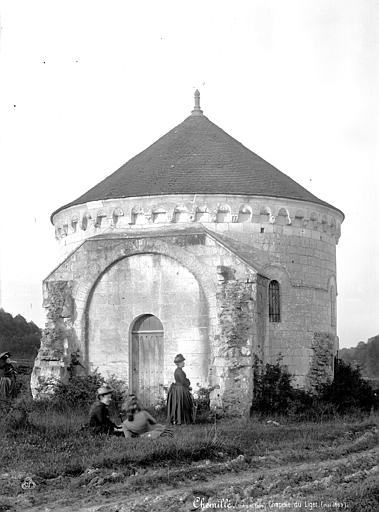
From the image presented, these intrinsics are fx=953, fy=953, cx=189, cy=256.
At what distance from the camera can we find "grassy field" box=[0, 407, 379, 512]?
11.4 m

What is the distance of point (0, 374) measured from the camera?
69.4 ft

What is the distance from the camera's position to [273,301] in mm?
22375

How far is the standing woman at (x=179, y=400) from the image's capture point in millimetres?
19328

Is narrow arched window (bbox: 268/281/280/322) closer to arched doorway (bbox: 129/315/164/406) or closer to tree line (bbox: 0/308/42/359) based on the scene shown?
arched doorway (bbox: 129/315/164/406)

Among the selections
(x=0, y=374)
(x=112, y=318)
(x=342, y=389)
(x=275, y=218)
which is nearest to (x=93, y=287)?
(x=112, y=318)

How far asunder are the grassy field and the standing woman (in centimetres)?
203

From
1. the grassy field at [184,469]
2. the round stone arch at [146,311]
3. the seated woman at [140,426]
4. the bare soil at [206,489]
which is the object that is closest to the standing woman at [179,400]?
the round stone arch at [146,311]

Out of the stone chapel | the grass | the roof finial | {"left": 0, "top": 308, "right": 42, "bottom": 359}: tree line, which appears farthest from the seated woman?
{"left": 0, "top": 308, "right": 42, "bottom": 359}: tree line

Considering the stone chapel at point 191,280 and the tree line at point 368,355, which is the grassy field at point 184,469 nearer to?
the stone chapel at point 191,280

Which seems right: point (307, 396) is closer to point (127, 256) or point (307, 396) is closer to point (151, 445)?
point (127, 256)

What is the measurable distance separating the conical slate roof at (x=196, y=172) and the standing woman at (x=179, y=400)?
4468mm

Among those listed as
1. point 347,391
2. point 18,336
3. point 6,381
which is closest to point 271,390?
point 347,391

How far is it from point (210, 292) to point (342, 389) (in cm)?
467

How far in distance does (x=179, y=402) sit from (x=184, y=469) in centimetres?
624
